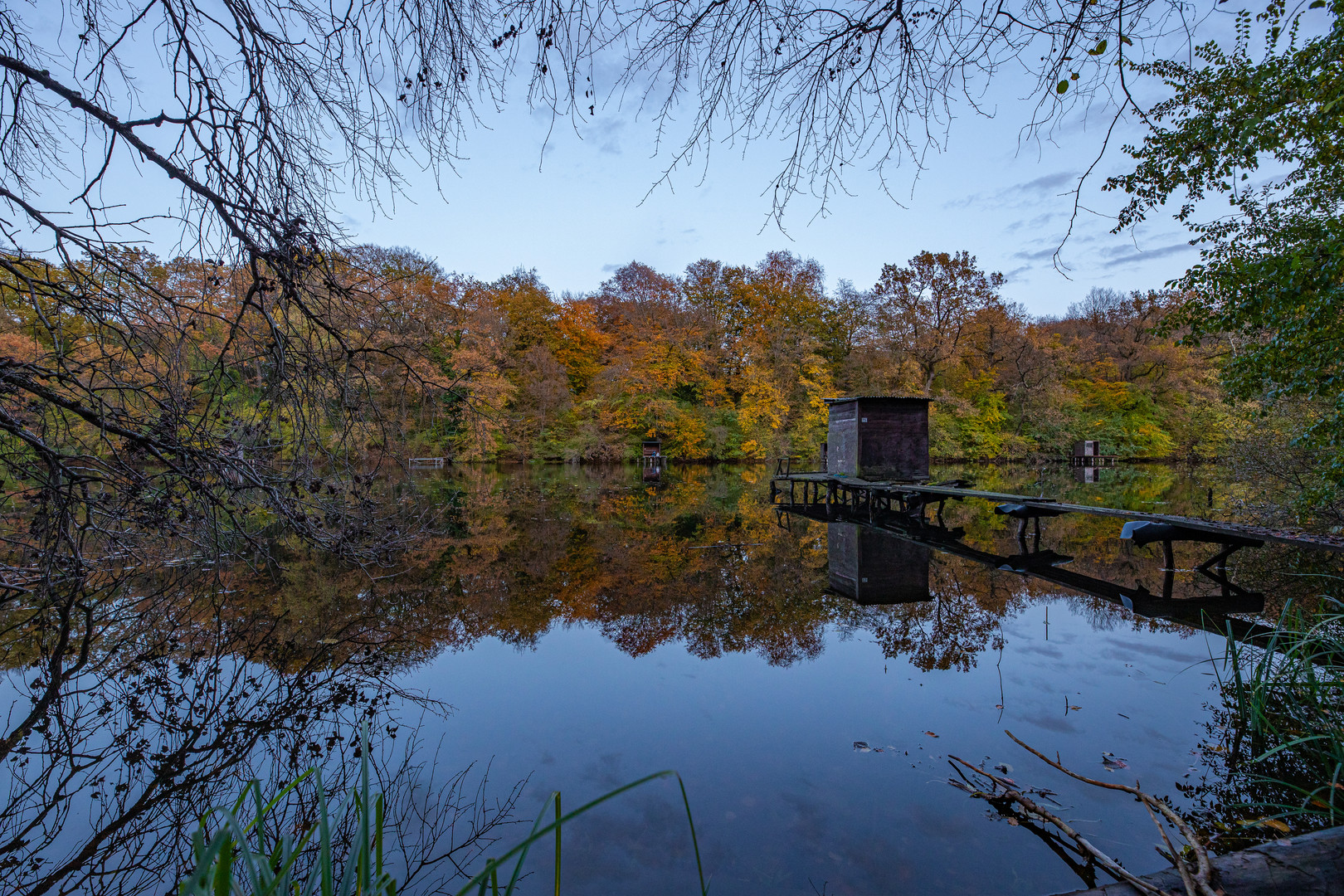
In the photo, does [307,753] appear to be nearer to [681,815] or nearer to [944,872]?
[681,815]

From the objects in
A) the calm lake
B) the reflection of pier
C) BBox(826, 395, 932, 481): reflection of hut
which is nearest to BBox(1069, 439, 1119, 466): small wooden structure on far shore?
BBox(826, 395, 932, 481): reflection of hut

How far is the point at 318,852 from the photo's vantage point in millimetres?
2615

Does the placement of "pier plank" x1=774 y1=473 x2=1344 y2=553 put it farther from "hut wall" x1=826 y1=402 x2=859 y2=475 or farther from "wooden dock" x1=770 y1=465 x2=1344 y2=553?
"hut wall" x1=826 y1=402 x2=859 y2=475

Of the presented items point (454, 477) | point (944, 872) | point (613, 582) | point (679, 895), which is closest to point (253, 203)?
point (679, 895)

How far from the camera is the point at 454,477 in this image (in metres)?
25.4

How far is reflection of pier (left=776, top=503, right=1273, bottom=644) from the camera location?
20.2 ft

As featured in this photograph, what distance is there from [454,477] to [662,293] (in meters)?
17.0

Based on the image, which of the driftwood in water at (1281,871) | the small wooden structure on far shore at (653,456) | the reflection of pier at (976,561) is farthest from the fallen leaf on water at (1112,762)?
the small wooden structure on far shore at (653,456)

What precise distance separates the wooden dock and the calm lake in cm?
64

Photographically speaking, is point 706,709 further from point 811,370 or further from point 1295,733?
point 811,370

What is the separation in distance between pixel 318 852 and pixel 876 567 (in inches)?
286

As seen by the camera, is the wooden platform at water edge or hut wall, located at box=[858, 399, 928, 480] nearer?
the wooden platform at water edge

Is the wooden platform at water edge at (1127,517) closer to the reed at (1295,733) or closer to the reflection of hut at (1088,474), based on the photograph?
the reed at (1295,733)

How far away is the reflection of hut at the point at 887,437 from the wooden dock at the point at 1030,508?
65 centimetres
